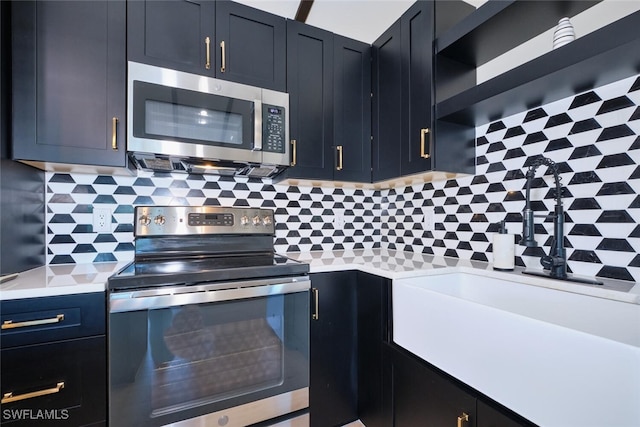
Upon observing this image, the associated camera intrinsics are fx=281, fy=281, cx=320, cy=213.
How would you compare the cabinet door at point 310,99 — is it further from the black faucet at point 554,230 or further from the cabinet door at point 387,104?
the black faucet at point 554,230

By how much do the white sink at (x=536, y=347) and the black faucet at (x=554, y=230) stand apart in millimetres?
120

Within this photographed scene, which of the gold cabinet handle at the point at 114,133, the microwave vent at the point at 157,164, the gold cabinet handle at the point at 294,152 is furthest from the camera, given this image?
the gold cabinet handle at the point at 294,152

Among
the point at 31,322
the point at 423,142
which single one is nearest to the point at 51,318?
the point at 31,322

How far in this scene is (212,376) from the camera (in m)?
1.20

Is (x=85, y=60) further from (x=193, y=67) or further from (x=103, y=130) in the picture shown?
(x=193, y=67)

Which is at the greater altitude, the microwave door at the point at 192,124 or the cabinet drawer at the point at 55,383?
the microwave door at the point at 192,124

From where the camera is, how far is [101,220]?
5.08 feet

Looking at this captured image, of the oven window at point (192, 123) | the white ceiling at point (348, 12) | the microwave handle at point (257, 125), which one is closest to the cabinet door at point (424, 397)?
the microwave handle at point (257, 125)

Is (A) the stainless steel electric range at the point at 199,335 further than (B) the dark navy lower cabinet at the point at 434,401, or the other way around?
(A) the stainless steel electric range at the point at 199,335

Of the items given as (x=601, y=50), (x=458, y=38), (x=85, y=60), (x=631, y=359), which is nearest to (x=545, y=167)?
(x=601, y=50)

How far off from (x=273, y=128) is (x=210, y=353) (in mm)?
1181

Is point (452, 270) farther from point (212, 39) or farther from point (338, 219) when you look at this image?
point (212, 39)

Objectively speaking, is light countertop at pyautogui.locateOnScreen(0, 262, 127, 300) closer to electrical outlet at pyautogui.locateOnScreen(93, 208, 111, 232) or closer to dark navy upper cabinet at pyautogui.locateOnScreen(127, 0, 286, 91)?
electrical outlet at pyautogui.locateOnScreen(93, 208, 111, 232)

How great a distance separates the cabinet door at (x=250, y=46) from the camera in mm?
1525
